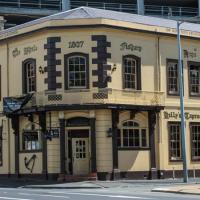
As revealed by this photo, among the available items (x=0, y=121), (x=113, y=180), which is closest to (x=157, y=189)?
(x=113, y=180)

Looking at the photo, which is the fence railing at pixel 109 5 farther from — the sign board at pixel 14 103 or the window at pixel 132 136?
the window at pixel 132 136

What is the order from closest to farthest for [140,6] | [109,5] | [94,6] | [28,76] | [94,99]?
[94,99]
[28,76]
[94,6]
[109,5]
[140,6]

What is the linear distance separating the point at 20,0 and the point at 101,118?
155ft

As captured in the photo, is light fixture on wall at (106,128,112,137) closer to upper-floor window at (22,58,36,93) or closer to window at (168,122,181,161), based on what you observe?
window at (168,122,181,161)

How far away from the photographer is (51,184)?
35.2m

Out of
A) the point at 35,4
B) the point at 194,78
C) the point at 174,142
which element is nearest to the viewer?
the point at 174,142

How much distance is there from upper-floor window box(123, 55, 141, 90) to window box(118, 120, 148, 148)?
86.3 inches

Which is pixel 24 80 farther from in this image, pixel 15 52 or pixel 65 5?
pixel 65 5

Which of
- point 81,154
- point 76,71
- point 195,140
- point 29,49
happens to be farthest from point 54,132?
point 195,140

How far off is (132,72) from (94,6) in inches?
1766

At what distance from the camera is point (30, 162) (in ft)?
129

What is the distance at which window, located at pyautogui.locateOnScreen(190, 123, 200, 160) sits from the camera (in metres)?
41.2

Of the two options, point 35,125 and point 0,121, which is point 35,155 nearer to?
point 35,125

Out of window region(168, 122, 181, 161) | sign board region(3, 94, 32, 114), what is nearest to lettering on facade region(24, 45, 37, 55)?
sign board region(3, 94, 32, 114)
